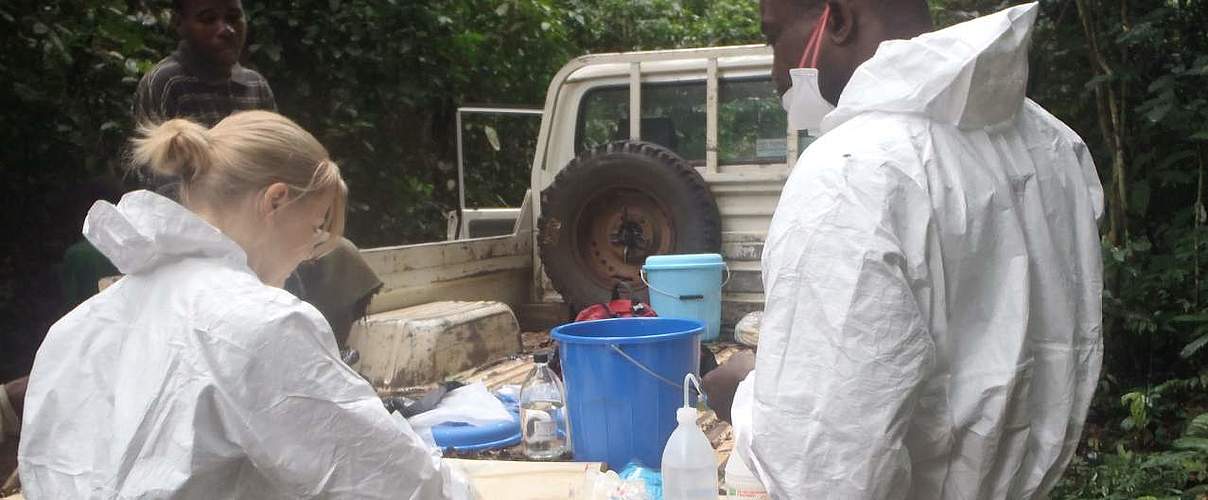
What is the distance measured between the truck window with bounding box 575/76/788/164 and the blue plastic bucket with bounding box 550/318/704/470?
2492 mm

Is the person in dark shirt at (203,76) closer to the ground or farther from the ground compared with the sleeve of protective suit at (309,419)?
farther from the ground

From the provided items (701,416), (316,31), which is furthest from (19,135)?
(701,416)

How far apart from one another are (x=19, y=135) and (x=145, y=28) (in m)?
0.87

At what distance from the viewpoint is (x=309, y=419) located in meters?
1.62

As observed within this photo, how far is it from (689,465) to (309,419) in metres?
0.77

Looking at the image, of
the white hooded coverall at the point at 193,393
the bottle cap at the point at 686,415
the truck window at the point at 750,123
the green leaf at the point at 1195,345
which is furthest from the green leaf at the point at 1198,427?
the white hooded coverall at the point at 193,393

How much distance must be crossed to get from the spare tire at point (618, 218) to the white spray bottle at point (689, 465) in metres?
2.77

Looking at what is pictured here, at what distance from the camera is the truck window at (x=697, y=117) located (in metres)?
4.94

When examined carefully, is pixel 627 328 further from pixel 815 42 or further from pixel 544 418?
pixel 815 42

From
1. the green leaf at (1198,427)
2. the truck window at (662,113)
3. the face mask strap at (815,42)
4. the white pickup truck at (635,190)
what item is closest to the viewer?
the face mask strap at (815,42)

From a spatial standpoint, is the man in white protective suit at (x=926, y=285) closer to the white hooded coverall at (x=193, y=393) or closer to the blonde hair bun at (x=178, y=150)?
the white hooded coverall at (x=193, y=393)

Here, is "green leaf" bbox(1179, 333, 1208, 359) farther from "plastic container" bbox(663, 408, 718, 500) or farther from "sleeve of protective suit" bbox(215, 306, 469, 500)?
"sleeve of protective suit" bbox(215, 306, 469, 500)

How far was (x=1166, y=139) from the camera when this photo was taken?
4.45m

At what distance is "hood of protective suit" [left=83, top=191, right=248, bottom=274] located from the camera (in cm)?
167
